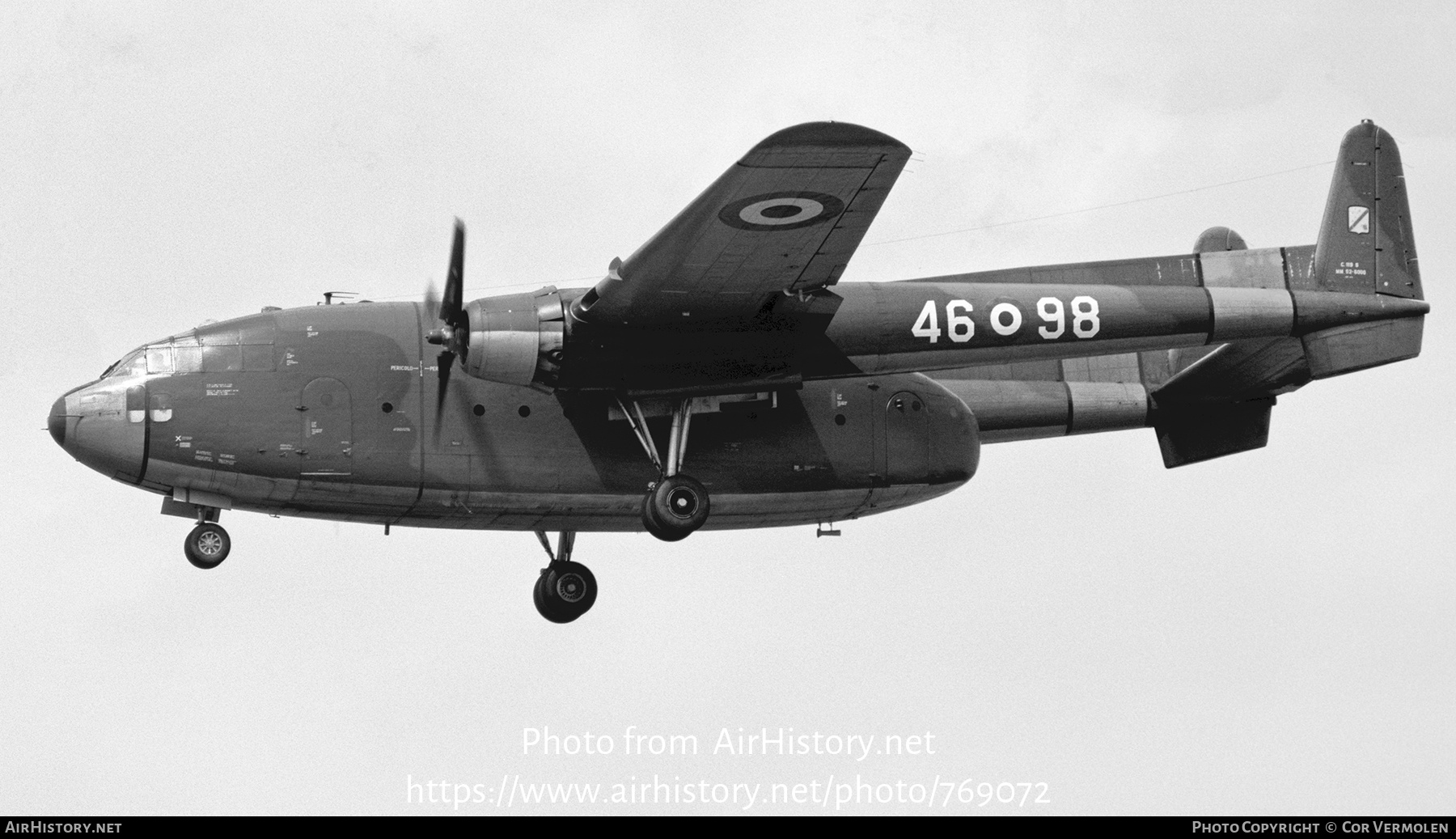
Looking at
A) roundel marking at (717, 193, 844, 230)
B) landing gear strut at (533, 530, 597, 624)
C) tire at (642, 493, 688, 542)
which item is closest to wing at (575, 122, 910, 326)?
roundel marking at (717, 193, 844, 230)

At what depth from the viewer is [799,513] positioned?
34.9 m

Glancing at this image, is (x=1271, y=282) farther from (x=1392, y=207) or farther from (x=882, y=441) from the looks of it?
(x=882, y=441)

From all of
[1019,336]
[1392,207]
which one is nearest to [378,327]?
[1019,336]

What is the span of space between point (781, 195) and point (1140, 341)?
23.5 ft

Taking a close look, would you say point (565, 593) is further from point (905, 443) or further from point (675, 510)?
point (905, 443)

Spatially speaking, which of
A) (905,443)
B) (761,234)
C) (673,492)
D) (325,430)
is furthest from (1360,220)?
(325,430)

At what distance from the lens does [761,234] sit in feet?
99.6

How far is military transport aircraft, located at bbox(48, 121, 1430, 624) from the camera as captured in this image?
104ft

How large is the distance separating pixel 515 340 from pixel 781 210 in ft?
14.0

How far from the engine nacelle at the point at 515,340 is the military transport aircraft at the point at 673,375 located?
3 cm

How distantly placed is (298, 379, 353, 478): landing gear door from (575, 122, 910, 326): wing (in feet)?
11.9

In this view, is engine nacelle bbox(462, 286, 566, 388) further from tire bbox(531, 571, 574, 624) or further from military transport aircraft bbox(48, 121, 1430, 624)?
tire bbox(531, 571, 574, 624)

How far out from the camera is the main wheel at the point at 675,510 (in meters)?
32.6
